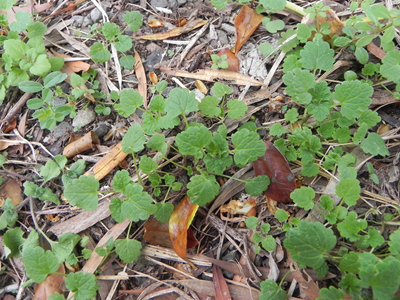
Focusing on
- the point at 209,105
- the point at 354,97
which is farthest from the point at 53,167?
the point at 354,97

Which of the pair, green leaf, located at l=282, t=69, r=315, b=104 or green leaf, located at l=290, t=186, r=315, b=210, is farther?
green leaf, located at l=282, t=69, r=315, b=104

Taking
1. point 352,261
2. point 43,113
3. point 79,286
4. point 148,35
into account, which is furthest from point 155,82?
point 352,261

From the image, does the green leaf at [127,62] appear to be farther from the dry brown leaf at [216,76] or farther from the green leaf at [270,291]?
the green leaf at [270,291]

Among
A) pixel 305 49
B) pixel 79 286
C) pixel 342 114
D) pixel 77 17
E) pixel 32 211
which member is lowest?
pixel 79 286

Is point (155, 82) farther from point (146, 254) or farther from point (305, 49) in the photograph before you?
point (146, 254)

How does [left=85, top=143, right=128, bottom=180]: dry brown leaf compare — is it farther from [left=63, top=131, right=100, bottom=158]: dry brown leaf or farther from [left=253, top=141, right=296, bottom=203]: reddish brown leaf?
[left=253, top=141, right=296, bottom=203]: reddish brown leaf

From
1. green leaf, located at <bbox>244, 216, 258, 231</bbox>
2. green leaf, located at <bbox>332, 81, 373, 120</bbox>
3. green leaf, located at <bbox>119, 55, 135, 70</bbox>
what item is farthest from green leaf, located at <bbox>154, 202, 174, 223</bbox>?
green leaf, located at <bbox>332, 81, 373, 120</bbox>

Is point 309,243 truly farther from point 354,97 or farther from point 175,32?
point 175,32
